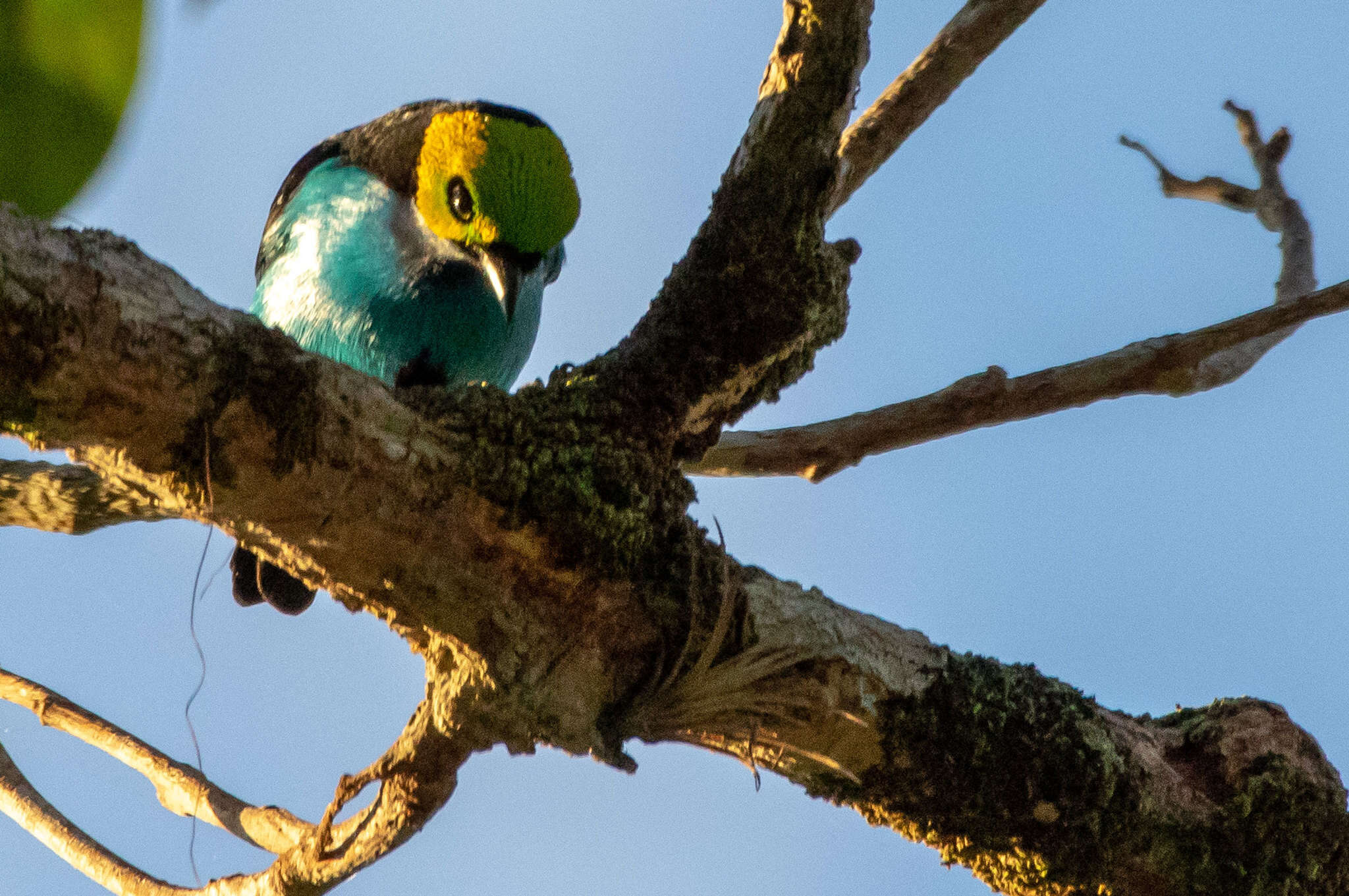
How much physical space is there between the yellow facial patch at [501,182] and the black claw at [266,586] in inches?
35.4

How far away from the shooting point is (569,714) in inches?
64.6

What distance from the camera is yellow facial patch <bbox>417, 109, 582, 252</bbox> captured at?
2750mm

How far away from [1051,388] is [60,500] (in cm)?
189

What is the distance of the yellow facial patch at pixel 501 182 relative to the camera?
9.02 feet

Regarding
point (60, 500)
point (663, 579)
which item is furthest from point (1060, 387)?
point (60, 500)

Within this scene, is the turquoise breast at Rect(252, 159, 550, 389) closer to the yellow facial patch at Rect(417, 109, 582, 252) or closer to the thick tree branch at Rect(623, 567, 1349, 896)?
the yellow facial patch at Rect(417, 109, 582, 252)

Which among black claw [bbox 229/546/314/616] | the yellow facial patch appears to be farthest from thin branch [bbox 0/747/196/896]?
the yellow facial patch

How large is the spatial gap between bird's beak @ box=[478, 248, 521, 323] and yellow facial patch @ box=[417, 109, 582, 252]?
0.03 metres

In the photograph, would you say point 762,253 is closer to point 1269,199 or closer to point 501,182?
point 501,182

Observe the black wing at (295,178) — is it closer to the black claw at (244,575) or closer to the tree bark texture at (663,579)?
the black claw at (244,575)

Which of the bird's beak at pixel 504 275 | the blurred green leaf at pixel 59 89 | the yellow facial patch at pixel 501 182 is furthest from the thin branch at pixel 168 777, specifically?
the blurred green leaf at pixel 59 89

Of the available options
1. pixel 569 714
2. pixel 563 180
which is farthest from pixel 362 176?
pixel 569 714

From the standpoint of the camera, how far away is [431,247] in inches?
113

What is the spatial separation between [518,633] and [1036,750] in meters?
0.84
